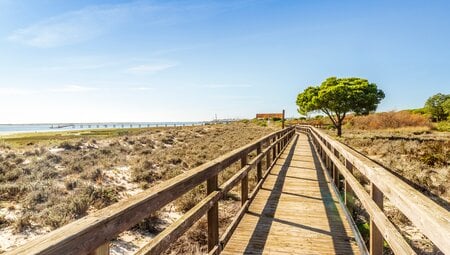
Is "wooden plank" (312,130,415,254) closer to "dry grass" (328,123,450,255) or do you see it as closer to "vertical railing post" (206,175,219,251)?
"vertical railing post" (206,175,219,251)

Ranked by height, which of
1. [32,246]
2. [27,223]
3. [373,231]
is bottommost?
[27,223]

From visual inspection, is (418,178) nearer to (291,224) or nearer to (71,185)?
(291,224)

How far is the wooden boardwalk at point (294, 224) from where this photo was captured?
12.8 ft

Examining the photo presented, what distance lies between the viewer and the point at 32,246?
1245 mm

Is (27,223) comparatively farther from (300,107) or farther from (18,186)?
(300,107)

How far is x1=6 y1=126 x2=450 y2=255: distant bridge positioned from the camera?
1.53 metres

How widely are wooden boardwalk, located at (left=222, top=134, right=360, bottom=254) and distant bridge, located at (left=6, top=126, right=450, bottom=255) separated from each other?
13mm

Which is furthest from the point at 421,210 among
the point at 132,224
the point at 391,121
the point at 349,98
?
the point at 391,121

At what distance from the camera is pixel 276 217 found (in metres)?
5.12

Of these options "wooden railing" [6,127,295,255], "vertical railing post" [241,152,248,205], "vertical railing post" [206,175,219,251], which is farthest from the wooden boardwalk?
"wooden railing" [6,127,295,255]

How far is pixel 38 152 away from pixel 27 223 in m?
11.9

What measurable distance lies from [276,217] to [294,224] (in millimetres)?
401

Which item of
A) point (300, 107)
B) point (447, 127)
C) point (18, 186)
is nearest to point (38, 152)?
point (18, 186)

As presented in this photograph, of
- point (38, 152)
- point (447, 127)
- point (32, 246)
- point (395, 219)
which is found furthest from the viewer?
point (447, 127)
